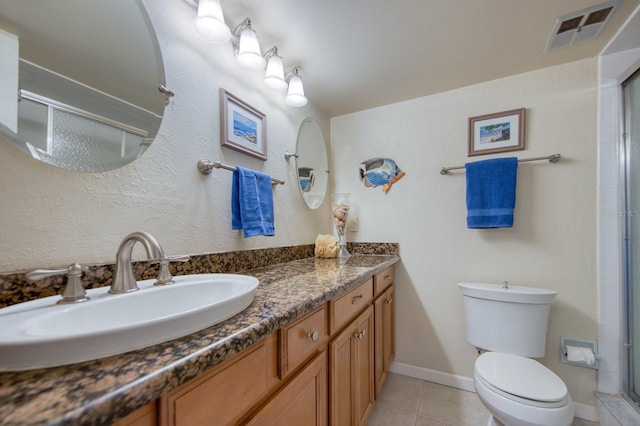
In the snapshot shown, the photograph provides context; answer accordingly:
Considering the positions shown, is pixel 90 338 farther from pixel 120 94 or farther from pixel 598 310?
pixel 598 310

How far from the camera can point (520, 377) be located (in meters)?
1.12

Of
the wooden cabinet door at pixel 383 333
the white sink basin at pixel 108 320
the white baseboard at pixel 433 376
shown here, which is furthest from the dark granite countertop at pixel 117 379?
the white baseboard at pixel 433 376

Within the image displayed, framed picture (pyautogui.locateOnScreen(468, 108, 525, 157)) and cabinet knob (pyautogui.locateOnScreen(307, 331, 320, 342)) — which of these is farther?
framed picture (pyautogui.locateOnScreen(468, 108, 525, 157))

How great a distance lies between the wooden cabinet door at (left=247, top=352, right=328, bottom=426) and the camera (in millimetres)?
601

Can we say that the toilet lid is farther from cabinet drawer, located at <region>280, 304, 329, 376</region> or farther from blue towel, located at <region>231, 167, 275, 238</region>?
blue towel, located at <region>231, 167, 275, 238</region>

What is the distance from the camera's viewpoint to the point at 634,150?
1.32 meters

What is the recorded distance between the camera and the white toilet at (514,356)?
0.98 m

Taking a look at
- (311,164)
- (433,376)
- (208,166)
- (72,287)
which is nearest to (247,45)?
(208,166)

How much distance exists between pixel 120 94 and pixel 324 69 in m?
1.08

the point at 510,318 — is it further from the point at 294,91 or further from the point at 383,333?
the point at 294,91

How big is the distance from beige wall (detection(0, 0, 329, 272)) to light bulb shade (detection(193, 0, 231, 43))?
78 millimetres

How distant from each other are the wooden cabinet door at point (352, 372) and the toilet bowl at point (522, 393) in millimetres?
509

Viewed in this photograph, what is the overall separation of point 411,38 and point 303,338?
1454 millimetres

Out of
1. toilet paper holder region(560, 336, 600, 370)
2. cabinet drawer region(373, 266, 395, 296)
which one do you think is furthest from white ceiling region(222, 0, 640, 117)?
toilet paper holder region(560, 336, 600, 370)
